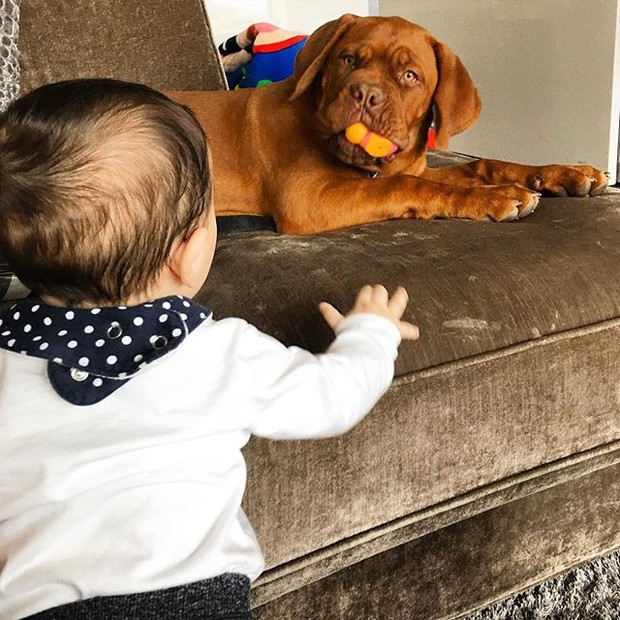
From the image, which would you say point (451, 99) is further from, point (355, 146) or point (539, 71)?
point (539, 71)

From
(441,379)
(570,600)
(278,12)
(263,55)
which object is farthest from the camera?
(278,12)

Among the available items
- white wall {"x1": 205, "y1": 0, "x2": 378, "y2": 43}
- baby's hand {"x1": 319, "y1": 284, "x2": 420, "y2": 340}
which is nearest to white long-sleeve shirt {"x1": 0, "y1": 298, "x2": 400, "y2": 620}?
baby's hand {"x1": 319, "y1": 284, "x2": 420, "y2": 340}

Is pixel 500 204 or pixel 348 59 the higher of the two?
pixel 348 59

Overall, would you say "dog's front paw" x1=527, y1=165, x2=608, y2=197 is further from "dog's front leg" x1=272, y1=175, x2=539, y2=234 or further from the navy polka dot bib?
the navy polka dot bib

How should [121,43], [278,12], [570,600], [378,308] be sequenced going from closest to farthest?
[378,308]
[570,600]
[121,43]
[278,12]

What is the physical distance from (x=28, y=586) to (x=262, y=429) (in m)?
0.23

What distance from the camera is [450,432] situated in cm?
101

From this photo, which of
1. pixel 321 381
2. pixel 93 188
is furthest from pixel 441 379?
pixel 93 188

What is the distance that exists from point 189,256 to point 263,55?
165 centimetres

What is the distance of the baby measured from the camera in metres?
0.66

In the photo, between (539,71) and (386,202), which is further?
(539,71)

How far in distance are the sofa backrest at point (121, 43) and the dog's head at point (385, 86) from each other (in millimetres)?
362

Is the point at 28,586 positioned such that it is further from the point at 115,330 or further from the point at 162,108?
the point at 162,108


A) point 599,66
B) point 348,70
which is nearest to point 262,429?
point 348,70
